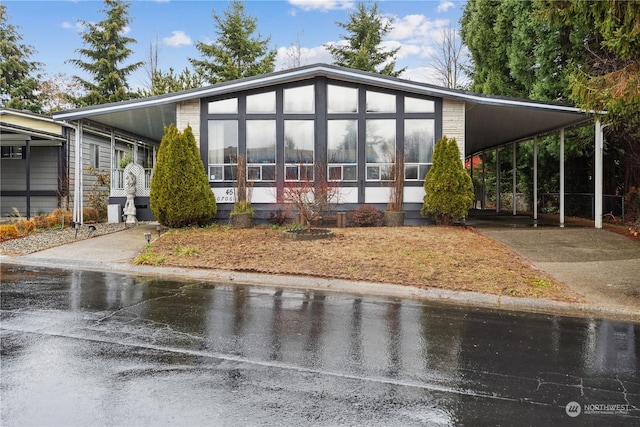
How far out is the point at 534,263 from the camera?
9164 mm

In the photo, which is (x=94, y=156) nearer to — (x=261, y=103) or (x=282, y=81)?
(x=261, y=103)

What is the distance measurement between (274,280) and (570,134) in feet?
47.6

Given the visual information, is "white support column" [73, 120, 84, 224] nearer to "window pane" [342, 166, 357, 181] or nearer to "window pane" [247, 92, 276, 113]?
"window pane" [247, 92, 276, 113]

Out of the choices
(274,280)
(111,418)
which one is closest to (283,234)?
(274,280)

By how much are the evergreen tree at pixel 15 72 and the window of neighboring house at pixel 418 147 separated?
27.3 m

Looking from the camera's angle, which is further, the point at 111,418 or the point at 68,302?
the point at 68,302

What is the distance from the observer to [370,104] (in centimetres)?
1470

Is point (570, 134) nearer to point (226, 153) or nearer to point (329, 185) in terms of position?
point (329, 185)

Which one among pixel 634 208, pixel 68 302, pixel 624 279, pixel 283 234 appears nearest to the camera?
pixel 68 302

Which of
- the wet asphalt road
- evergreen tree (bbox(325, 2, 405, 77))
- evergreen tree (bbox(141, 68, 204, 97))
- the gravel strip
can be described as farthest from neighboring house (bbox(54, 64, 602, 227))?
evergreen tree (bbox(325, 2, 405, 77))

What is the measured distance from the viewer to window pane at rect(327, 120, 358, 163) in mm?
14750

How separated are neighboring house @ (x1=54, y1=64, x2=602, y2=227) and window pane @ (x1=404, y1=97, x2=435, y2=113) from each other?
32mm

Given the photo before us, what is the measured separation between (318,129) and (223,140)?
3.16 metres

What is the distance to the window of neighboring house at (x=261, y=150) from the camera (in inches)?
585
